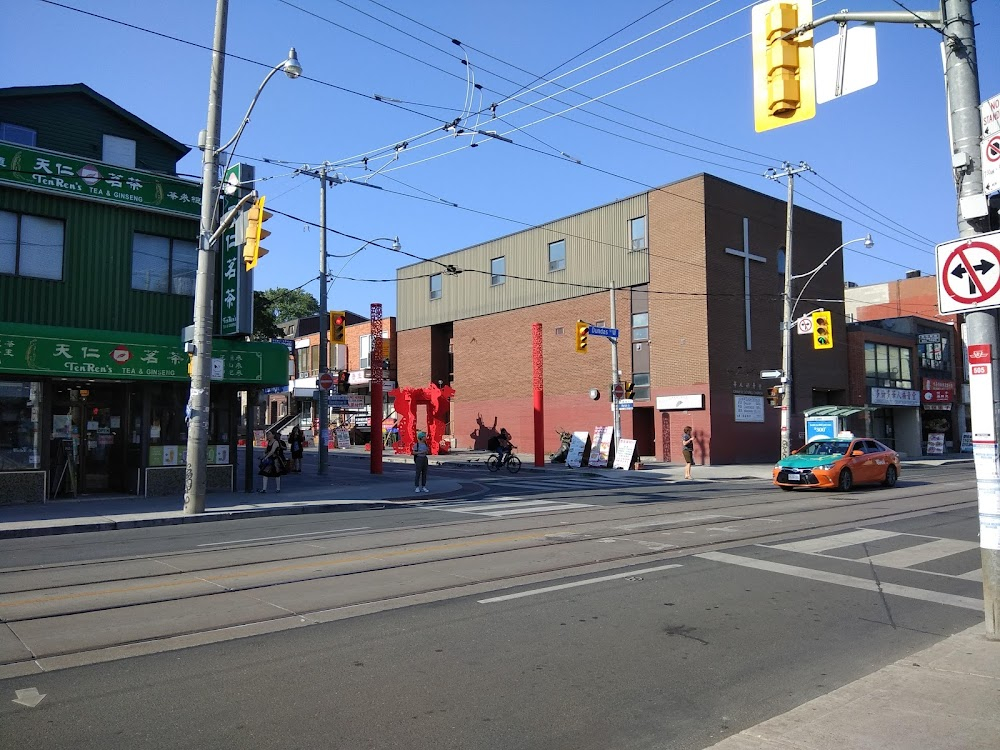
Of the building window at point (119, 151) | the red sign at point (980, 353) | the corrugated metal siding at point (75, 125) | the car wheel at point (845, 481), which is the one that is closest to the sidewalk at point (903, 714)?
the red sign at point (980, 353)

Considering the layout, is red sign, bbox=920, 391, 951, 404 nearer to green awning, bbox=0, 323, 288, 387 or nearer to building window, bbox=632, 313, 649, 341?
building window, bbox=632, 313, 649, 341

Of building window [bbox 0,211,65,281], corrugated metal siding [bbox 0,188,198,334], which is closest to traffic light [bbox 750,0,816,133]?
corrugated metal siding [bbox 0,188,198,334]

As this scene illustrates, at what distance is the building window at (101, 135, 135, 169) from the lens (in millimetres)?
20812

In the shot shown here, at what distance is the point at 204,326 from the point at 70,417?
5367 millimetres

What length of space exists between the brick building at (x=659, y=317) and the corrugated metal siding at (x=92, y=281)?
14.3 meters

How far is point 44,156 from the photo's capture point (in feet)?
57.9

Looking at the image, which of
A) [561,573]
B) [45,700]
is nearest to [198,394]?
[561,573]

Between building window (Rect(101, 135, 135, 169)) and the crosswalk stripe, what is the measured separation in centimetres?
1983

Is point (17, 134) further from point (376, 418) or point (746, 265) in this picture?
point (746, 265)

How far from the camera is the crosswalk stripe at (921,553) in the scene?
1018cm

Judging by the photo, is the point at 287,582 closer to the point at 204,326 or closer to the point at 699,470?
the point at 204,326

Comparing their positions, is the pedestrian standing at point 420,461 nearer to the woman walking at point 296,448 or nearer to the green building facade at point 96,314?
the green building facade at point 96,314

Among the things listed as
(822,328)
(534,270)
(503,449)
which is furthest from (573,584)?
(534,270)

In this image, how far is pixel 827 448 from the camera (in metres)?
22.0
